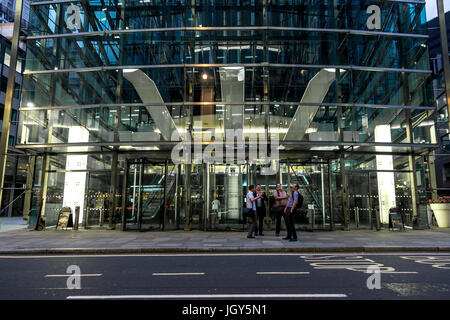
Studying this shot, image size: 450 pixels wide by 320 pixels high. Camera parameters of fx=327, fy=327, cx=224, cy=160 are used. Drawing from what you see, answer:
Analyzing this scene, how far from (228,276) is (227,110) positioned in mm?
9692

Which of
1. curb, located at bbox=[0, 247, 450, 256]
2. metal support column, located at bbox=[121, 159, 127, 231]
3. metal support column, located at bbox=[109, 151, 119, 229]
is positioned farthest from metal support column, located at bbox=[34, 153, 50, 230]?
curb, located at bbox=[0, 247, 450, 256]

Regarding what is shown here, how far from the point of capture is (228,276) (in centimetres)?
556

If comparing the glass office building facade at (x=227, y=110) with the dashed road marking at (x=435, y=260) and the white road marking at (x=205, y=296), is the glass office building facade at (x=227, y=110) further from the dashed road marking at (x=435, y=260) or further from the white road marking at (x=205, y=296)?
the white road marking at (x=205, y=296)

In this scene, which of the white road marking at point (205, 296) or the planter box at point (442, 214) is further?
the planter box at point (442, 214)

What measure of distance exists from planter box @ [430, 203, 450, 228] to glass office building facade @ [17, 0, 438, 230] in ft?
4.93

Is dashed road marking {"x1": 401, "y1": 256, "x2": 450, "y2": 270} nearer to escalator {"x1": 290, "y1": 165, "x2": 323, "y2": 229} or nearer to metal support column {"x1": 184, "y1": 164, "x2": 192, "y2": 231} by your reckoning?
escalator {"x1": 290, "y1": 165, "x2": 323, "y2": 229}

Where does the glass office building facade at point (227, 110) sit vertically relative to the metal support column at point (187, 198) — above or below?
above

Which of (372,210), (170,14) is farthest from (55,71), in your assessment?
(372,210)

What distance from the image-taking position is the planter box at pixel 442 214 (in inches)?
587

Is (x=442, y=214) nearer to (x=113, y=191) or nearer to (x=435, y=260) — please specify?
(x=435, y=260)

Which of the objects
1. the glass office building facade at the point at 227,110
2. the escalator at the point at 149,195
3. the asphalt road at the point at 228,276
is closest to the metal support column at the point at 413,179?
the glass office building facade at the point at 227,110
